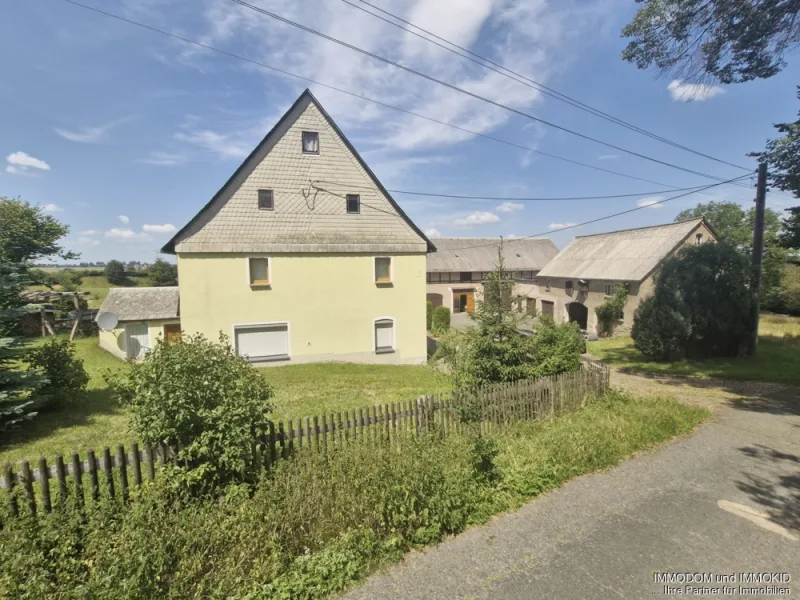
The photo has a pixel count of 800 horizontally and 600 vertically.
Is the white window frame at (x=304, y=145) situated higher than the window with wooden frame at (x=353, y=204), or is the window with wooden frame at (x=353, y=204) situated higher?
the white window frame at (x=304, y=145)

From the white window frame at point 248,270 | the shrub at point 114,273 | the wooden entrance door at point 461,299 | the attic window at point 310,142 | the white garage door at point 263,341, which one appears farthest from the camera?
the shrub at point 114,273

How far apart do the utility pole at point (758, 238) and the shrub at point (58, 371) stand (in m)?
24.3

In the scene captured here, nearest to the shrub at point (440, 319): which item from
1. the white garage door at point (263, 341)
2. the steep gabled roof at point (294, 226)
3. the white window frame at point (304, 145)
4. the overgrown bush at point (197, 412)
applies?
the steep gabled roof at point (294, 226)

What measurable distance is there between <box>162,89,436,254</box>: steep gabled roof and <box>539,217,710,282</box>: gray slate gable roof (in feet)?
59.2

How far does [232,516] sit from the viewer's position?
4414 millimetres

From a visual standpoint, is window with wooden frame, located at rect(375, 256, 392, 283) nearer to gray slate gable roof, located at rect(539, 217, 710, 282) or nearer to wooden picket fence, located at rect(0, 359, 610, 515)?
wooden picket fence, located at rect(0, 359, 610, 515)

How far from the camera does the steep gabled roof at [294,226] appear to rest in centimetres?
1547

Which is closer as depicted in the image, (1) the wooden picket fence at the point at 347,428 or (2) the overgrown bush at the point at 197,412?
(1) the wooden picket fence at the point at 347,428

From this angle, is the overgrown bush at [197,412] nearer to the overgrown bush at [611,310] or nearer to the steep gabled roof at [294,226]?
the steep gabled roof at [294,226]

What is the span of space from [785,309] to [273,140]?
41.0 m

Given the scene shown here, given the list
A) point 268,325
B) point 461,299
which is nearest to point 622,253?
point 461,299

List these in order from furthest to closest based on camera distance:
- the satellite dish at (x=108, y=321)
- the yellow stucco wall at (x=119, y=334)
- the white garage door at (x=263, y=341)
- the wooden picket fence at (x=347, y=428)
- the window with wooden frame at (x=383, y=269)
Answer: the yellow stucco wall at (x=119, y=334), the satellite dish at (x=108, y=321), the window with wooden frame at (x=383, y=269), the white garage door at (x=263, y=341), the wooden picket fence at (x=347, y=428)

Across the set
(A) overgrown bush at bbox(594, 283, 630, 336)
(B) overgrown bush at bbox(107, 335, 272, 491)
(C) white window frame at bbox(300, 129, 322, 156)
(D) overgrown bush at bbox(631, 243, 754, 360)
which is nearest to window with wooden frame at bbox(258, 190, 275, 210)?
(C) white window frame at bbox(300, 129, 322, 156)

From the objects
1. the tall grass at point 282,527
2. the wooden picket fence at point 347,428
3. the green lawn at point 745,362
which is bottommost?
the green lawn at point 745,362
